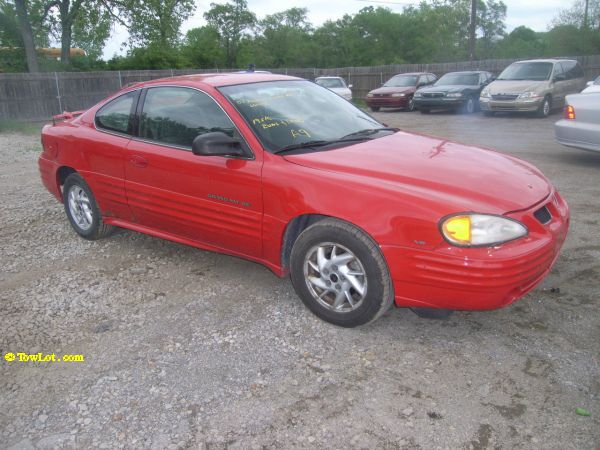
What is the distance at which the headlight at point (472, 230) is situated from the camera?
9.72ft

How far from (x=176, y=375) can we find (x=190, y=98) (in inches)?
85.8

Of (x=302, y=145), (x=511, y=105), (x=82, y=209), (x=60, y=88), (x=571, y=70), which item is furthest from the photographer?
(x=60, y=88)

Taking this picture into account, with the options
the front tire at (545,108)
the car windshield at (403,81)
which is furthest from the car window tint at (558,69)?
the car windshield at (403,81)

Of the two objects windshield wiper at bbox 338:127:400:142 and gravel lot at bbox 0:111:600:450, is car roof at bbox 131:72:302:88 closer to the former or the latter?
windshield wiper at bbox 338:127:400:142

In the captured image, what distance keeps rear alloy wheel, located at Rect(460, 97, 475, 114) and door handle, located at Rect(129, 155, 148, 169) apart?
600 inches

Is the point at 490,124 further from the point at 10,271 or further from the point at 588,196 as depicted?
the point at 10,271

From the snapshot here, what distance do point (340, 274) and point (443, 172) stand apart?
2.98 feet

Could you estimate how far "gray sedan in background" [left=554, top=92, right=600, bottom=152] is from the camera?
7.46 meters

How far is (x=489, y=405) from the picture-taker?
2.69m

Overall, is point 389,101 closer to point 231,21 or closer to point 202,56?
point 202,56

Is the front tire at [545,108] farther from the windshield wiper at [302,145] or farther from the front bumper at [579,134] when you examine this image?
the windshield wiper at [302,145]

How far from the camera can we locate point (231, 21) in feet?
135

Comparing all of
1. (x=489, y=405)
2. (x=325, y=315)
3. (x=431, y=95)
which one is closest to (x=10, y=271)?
(x=325, y=315)

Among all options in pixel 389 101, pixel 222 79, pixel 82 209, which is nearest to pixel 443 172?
pixel 222 79
